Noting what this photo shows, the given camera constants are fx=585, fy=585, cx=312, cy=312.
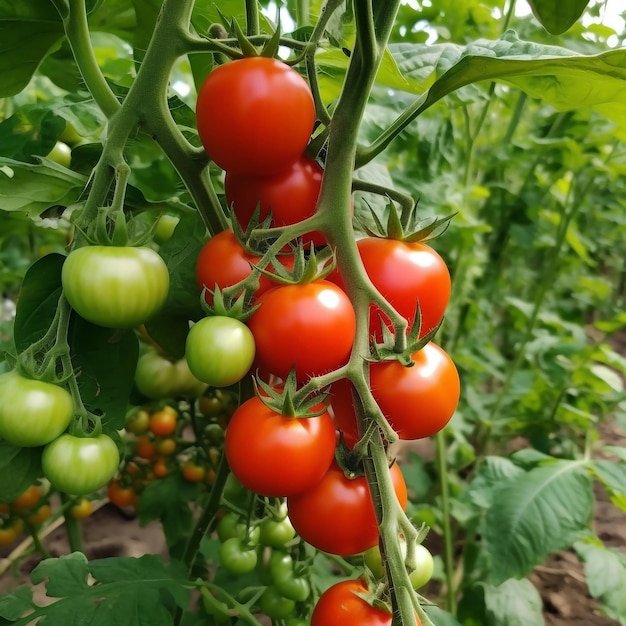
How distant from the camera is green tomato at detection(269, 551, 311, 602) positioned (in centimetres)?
71

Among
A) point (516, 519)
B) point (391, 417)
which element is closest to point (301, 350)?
point (391, 417)

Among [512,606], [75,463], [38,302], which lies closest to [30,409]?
[75,463]

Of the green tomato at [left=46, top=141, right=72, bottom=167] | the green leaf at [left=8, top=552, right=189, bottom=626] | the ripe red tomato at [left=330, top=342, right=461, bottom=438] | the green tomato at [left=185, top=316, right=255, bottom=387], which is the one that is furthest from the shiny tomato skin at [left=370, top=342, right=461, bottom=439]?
the green tomato at [left=46, top=141, right=72, bottom=167]

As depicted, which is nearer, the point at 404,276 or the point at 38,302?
the point at 404,276

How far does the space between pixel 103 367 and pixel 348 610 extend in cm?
35

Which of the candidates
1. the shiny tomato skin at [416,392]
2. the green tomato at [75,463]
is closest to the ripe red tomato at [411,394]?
the shiny tomato skin at [416,392]

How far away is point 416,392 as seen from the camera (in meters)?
0.45

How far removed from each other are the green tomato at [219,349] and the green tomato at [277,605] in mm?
400

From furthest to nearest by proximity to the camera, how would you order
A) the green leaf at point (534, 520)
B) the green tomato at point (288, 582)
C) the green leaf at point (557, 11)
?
the green leaf at point (534, 520) < the green tomato at point (288, 582) < the green leaf at point (557, 11)

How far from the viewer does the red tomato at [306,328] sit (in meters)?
0.44

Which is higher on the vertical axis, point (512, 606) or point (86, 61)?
point (86, 61)

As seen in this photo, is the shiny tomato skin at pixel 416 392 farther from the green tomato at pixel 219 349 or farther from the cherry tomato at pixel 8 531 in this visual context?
the cherry tomato at pixel 8 531

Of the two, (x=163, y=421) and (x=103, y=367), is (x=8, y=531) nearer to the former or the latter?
(x=163, y=421)

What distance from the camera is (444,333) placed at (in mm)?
1531
